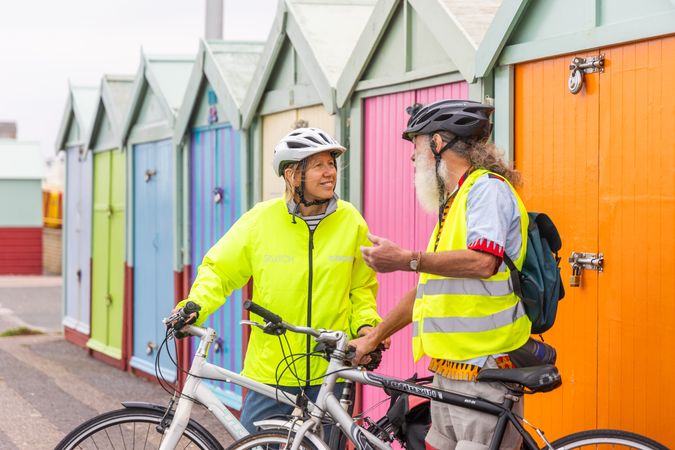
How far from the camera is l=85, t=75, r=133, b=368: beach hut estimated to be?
11867mm

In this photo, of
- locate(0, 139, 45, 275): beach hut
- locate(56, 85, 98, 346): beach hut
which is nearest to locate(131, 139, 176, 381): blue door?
locate(56, 85, 98, 346): beach hut

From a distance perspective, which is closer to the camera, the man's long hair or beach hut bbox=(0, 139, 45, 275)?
the man's long hair

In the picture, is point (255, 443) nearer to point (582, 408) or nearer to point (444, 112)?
point (444, 112)

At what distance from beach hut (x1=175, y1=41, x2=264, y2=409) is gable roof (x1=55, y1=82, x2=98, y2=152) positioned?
10.9ft

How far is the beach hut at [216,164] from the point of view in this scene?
9000mm

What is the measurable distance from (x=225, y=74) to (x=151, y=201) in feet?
7.22

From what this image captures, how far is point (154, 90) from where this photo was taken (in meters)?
10.7

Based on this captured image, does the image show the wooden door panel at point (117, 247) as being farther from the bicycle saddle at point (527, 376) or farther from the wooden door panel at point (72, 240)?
the bicycle saddle at point (527, 376)

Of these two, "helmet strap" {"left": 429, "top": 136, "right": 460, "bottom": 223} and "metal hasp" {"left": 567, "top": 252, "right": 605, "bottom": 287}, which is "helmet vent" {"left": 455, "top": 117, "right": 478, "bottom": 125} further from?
"metal hasp" {"left": 567, "top": 252, "right": 605, "bottom": 287}

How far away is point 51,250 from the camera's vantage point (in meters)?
28.3

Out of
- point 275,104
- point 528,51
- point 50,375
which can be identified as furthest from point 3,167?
point 528,51

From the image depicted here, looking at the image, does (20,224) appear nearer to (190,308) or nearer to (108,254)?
(108,254)

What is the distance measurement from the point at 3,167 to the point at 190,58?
19.9 meters

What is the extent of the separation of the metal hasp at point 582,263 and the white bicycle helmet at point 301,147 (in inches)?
50.3
